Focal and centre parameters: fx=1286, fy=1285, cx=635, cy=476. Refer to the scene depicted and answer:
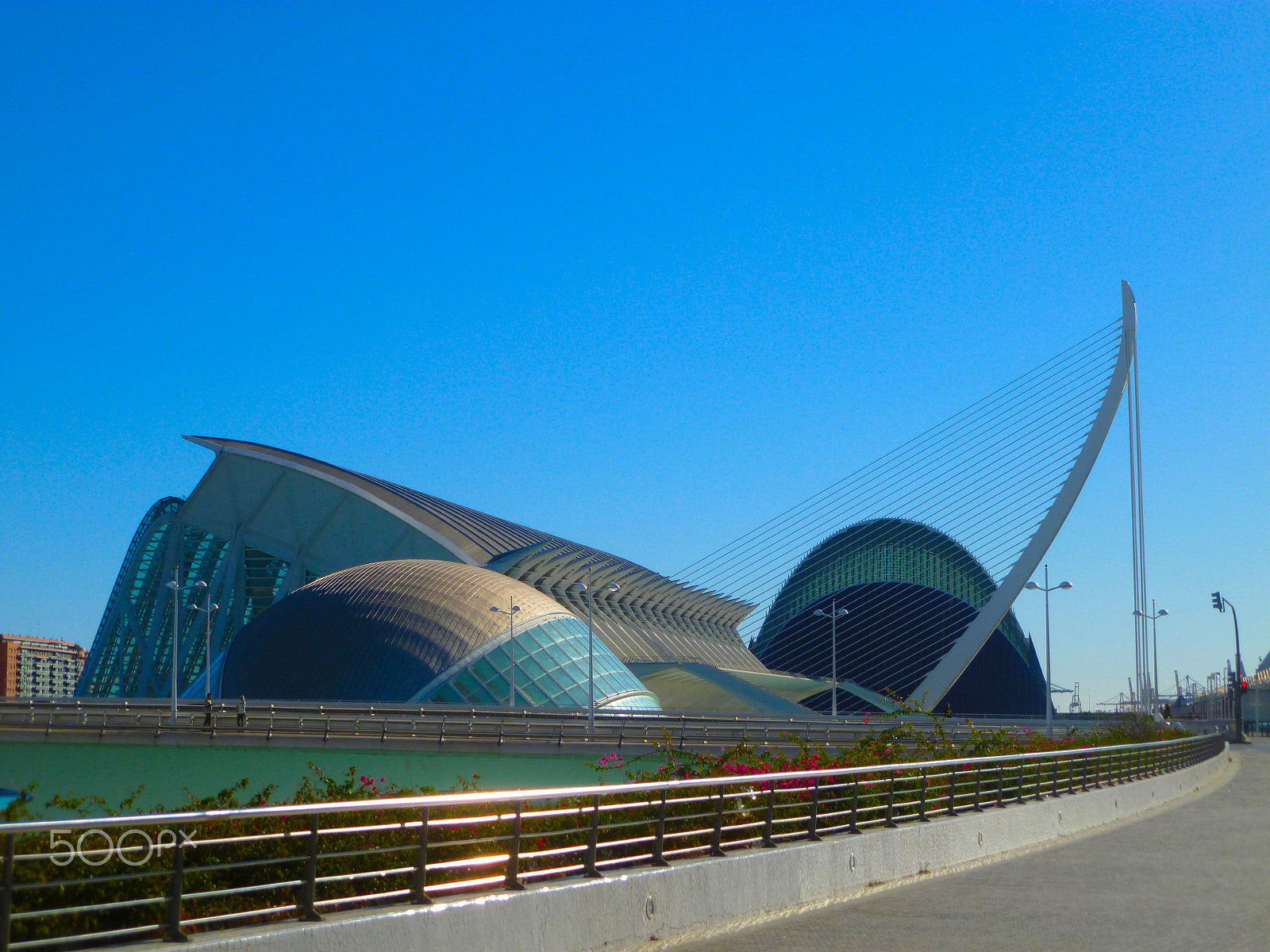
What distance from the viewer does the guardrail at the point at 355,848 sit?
7.03m

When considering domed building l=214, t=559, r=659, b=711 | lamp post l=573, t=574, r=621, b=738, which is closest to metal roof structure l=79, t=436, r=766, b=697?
lamp post l=573, t=574, r=621, b=738

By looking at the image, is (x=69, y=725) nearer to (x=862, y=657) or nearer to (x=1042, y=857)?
(x=1042, y=857)

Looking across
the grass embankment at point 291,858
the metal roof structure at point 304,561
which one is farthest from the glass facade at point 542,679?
the grass embankment at point 291,858

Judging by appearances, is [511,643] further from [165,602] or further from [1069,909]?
[165,602]

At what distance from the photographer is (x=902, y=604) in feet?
336

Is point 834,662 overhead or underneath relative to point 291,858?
overhead

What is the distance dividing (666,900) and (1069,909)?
4.06m

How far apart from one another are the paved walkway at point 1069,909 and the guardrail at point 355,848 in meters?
1.07

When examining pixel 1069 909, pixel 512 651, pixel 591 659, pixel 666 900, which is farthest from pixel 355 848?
pixel 512 651

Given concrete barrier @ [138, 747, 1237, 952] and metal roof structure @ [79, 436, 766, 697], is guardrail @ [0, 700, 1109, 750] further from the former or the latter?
metal roof structure @ [79, 436, 766, 697]

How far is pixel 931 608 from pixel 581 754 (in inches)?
2748

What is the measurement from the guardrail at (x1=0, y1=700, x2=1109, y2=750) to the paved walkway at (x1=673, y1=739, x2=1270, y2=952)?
13.1 metres

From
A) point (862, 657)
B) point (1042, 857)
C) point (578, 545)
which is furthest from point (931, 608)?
point (1042, 857)

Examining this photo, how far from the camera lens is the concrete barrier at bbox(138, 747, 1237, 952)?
7914mm
